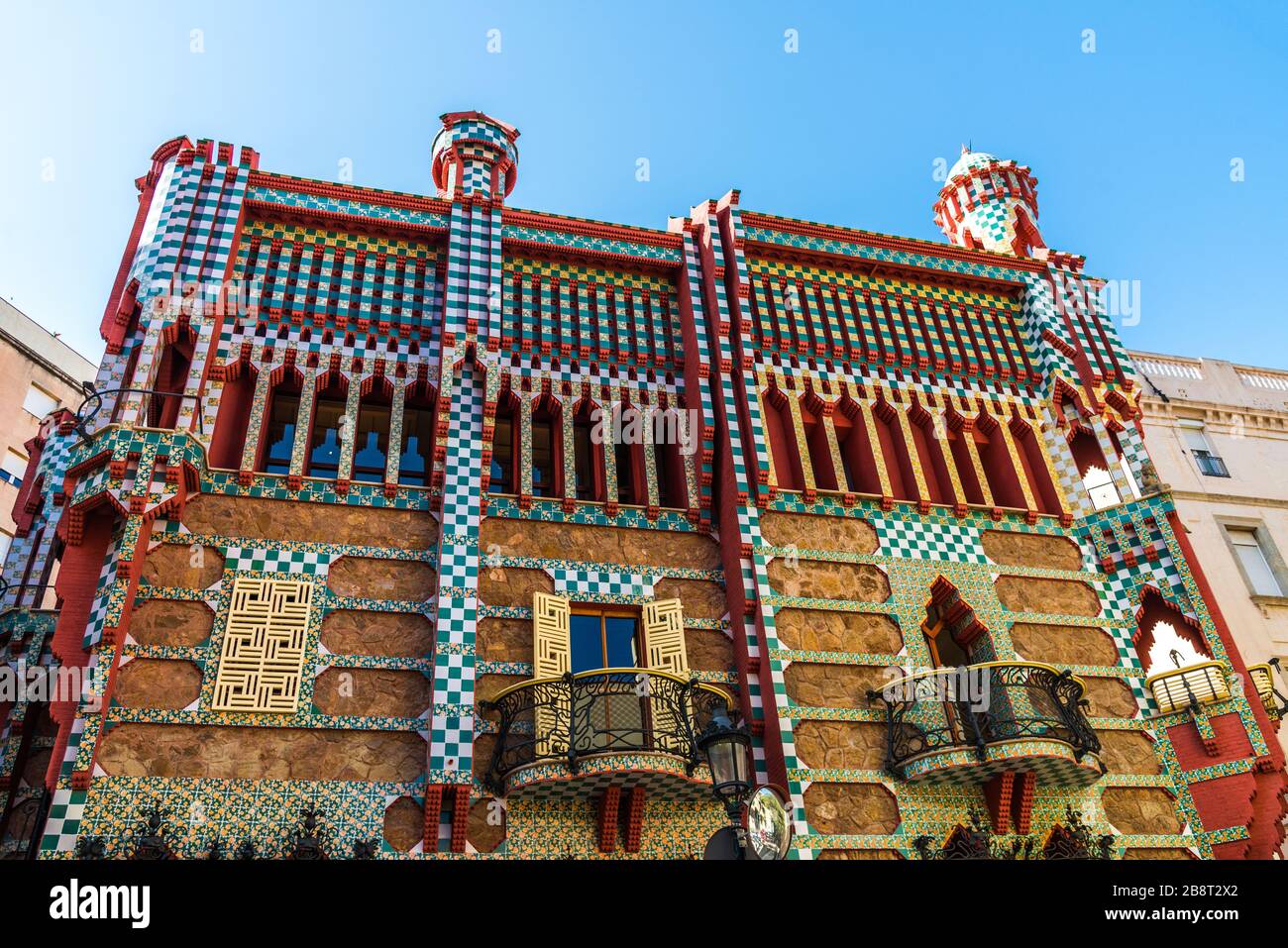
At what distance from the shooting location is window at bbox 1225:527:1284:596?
19578 millimetres

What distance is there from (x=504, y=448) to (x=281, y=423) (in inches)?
119

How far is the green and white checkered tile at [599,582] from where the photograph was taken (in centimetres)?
1341

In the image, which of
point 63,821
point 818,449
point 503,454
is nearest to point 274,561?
point 63,821

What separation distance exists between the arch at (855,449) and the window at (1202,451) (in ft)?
30.0

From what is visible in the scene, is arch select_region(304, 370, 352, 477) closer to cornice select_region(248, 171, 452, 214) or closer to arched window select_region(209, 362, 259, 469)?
arched window select_region(209, 362, 259, 469)

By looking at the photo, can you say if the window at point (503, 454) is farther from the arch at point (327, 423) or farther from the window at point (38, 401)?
the window at point (38, 401)

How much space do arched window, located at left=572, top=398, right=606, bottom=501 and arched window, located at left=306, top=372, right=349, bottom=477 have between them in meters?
3.15

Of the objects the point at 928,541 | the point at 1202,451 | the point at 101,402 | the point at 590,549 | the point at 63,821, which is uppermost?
the point at 1202,451

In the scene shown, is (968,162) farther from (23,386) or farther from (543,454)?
(23,386)

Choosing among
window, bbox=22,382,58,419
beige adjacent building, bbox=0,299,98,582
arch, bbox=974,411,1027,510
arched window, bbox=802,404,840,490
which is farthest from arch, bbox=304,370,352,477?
window, bbox=22,382,58,419

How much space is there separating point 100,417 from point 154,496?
1.36 m

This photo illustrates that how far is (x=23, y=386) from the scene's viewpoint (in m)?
24.7
